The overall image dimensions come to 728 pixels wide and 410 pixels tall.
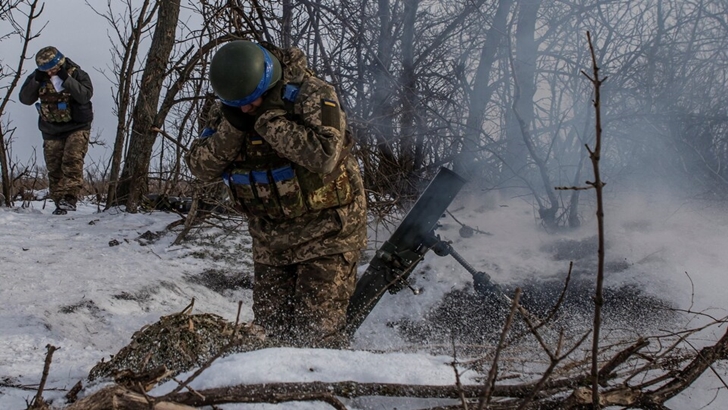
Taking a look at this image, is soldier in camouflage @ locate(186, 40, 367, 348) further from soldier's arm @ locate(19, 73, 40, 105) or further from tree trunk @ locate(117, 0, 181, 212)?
soldier's arm @ locate(19, 73, 40, 105)

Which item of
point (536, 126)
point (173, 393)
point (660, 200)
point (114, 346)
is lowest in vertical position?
point (114, 346)

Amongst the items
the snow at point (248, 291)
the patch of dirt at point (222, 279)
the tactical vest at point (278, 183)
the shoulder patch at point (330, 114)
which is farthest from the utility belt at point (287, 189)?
the patch of dirt at point (222, 279)

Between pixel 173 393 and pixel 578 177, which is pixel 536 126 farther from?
pixel 173 393

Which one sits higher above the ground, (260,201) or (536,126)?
(536,126)

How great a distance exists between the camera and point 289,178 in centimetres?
278

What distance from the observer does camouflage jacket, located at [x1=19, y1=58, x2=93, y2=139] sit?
6.18 metres

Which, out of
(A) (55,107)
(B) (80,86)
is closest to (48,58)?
(B) (80,86)

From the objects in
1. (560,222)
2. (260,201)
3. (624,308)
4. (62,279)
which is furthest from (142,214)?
(624,308)

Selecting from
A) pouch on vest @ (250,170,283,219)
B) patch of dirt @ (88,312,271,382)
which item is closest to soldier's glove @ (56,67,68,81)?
pouch on vest @ (250,170,283,219)

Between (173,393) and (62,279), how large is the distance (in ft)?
8.38

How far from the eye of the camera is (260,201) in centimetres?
288

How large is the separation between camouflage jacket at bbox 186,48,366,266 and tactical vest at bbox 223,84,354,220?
49mm

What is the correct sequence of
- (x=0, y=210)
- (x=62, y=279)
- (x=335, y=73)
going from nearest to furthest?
1. (x=62, y=279)
2. (x=335, y=73)
3. (x=0, y=210)

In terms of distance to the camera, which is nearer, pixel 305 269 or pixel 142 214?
pixel 305 269
